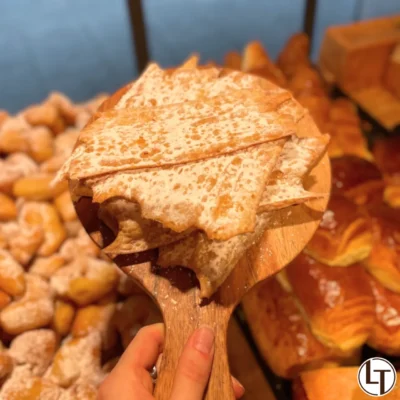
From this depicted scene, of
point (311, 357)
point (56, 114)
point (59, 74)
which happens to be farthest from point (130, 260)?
point (59, 74)

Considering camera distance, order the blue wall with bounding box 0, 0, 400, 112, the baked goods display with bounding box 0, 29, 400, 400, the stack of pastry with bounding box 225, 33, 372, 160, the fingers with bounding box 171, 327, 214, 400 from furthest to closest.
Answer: the blue wall with bounding box 0, 0, 400, 112 → the stack of pastry with bounding box 225, 33, 372, 160 → the baked goods display with bounding box 0, 29, 400, 400 → the fingers with bounding box 171, 327, 214, 400

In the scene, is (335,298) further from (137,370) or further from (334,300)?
(137,370)

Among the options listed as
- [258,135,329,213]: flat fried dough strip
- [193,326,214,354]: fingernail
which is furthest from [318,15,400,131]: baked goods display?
[193,326,214,354]: fingernail

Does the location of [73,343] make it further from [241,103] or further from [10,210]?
[241,103]

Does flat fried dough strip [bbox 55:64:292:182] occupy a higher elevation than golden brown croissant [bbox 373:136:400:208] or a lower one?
higher

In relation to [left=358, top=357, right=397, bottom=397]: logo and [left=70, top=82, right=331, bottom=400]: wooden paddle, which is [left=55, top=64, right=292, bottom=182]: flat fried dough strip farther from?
[left=358, top=357, right=397, bottom=397]: logo

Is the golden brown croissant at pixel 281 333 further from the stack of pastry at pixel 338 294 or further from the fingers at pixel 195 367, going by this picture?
the fingers at pixel 195 367

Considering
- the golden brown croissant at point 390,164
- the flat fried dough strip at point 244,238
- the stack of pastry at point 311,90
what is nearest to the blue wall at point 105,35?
the stack of pastry at point 311,90
